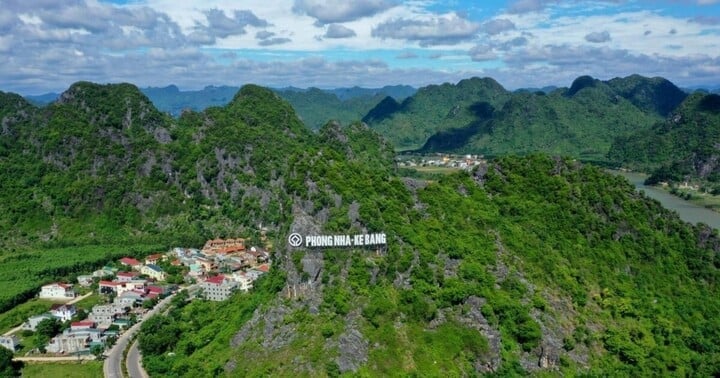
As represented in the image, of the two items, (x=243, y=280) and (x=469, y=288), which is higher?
(x=469, y=288)

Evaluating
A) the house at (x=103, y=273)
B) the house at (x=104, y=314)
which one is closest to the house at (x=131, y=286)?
the house at (x=103, y=273)

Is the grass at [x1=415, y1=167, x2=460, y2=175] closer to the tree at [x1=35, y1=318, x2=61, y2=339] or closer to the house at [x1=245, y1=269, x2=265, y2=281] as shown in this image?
the house at [x1=245, y1=269, x2=265, y2=281]

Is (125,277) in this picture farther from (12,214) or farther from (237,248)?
(12,214)

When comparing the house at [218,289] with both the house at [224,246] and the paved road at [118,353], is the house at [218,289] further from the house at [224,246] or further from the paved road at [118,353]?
the house at [224,246]

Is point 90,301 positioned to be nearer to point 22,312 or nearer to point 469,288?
point 22,312

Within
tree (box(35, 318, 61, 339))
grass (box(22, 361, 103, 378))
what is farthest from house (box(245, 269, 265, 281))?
grass (box(22, 361, 103, 378))

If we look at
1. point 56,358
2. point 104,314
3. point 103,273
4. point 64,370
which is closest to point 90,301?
point 104,314
